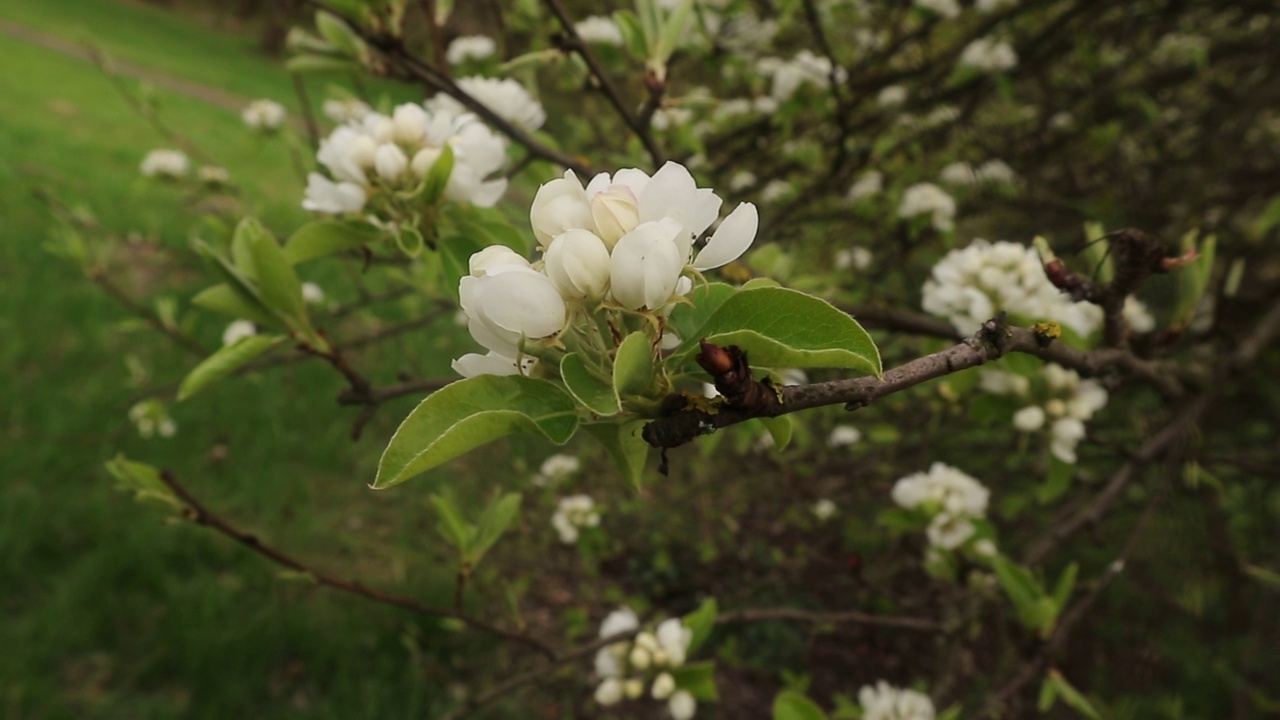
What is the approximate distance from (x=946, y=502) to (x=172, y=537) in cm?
285

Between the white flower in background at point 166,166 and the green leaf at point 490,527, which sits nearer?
the green leaf at point 490,527

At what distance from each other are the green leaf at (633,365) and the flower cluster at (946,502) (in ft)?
4.13

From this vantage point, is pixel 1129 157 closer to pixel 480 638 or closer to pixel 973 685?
pixel 973 685

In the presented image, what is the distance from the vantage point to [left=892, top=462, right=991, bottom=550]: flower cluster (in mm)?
1632

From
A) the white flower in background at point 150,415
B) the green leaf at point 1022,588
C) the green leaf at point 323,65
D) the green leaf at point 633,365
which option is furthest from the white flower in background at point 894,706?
the white flower in background at point 150,415

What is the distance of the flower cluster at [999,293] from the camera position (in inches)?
52.9

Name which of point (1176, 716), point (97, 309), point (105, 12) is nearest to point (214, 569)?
point (97, 309)

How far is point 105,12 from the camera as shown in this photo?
2009 cm

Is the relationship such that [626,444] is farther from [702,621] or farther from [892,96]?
[892,96]

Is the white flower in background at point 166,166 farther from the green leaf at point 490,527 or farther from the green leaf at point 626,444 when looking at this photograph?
the green leaf at point 626,444

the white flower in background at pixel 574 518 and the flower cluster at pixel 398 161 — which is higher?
the flower cluster at pixel 398 161

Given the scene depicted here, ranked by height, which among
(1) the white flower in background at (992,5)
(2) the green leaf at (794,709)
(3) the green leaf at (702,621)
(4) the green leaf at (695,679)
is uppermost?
(1) the white flower in background at (992,5)

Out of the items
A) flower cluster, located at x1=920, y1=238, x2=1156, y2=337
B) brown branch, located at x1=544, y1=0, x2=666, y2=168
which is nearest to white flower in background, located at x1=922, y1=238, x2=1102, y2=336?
flower cluster, located at x1=920, y1=238, x2=1156, y2=337

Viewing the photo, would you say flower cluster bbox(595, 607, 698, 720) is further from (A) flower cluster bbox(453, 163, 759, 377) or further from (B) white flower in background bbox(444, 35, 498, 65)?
(B) white flower in background bbox(444, 35, 498, 65)
